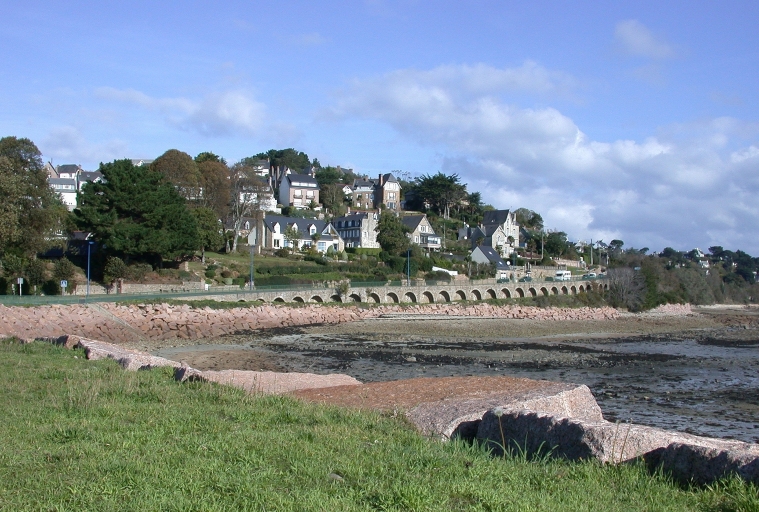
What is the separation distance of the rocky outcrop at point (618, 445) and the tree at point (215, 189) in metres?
67.3

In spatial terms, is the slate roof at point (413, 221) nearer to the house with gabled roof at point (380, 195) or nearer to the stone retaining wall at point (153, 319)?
the house with gabled roof at point (380, 195)

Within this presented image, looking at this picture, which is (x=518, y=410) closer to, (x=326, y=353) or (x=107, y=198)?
(x=326, y=353)

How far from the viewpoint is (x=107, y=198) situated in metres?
50.3

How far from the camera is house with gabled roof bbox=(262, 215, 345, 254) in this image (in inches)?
3310

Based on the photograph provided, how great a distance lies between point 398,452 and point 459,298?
62.6m

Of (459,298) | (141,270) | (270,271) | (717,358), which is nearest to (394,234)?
(459,298)

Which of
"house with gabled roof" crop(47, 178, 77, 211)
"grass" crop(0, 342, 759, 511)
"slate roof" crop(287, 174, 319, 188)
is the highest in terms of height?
"slate roof" crop(287, 174, 319, 188)

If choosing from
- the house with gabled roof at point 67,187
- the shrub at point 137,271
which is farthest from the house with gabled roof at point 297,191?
the shrub at point 137,271

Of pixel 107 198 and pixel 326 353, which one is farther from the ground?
pixel 107 198

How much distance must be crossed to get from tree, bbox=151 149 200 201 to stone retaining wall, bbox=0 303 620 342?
1044 inches

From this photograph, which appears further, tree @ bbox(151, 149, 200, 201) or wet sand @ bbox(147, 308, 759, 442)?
tree @ bbox(151, 149, 200, 201)

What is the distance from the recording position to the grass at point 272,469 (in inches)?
182

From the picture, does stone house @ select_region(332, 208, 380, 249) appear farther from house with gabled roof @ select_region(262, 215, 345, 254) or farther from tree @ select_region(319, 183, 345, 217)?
tree @ select_region(319, 183, 345, 217)

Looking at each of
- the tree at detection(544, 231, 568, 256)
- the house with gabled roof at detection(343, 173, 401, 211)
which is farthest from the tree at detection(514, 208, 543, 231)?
the house with gabled roof at detection(343, 173, 401, 211)
